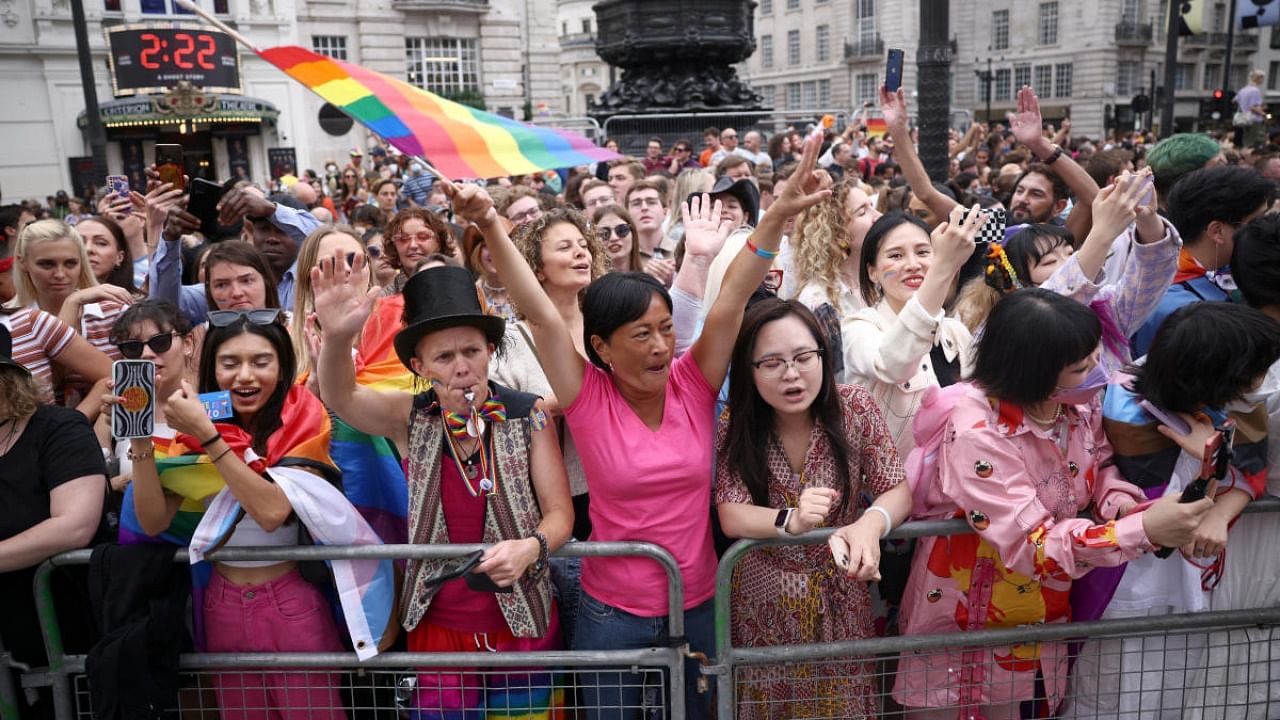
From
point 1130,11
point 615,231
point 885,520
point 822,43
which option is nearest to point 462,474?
point 885,520

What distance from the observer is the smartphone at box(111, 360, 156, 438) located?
2.54m

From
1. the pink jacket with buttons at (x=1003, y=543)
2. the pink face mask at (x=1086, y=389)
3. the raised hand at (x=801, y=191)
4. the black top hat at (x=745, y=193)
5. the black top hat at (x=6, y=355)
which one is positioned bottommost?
the pink jacket with buttons at (x=1003, y=543)

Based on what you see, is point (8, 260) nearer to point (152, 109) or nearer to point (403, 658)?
point (403, 658)

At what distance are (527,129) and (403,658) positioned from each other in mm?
2896

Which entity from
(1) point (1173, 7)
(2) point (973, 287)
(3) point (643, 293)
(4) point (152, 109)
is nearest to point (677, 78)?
(1) point (1173, 7)

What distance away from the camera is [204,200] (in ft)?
16.9

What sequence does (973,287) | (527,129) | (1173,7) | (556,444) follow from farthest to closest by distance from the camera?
(1173,7), (527,129), (973,287), (556,444)

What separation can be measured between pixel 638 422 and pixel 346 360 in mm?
947

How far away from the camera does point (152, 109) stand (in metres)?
29.0

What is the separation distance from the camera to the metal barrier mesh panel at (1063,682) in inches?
112

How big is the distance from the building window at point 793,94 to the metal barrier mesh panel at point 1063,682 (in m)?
55.3

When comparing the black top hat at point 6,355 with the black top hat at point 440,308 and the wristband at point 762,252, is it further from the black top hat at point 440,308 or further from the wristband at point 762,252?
the wristband at point 762,252

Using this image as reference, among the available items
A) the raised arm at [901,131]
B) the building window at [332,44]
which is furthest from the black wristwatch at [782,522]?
the building window at [332,44]

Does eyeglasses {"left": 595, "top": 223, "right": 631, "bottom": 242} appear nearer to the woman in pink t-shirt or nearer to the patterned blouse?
the woman in pink t-shirt
